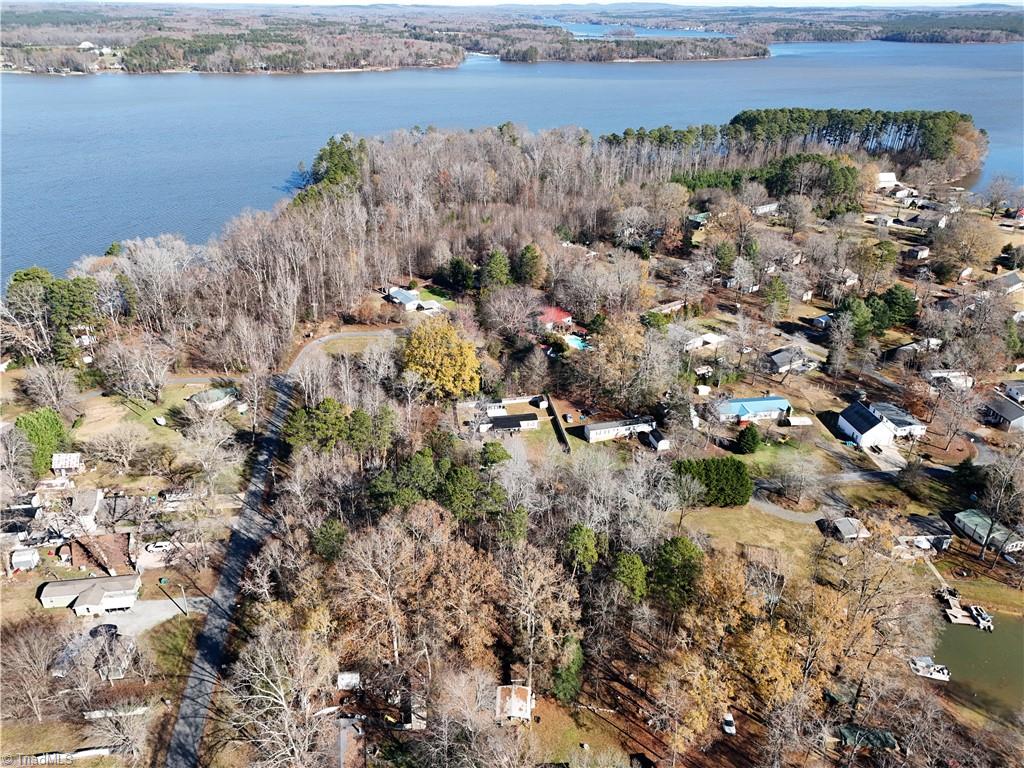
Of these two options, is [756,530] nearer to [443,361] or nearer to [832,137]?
[443,361]

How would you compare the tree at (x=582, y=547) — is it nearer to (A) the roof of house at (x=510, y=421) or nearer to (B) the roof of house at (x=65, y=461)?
(A) the roof of house at (x=510, y=421)

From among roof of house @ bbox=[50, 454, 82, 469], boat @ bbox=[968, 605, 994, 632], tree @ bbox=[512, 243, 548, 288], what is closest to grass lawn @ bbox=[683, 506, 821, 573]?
boat @ bbox=[968, 605, 994, 632]

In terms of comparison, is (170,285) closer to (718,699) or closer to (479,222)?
(479,222)

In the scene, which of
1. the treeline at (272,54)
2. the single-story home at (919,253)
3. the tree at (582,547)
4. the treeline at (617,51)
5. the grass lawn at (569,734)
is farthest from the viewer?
the treeline at (617,51)

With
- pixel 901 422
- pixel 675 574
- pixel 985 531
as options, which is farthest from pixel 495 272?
pixel 985 531

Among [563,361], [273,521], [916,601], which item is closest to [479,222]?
[563,361]

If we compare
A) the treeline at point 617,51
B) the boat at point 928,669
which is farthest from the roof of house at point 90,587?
the treeline at point 617,51

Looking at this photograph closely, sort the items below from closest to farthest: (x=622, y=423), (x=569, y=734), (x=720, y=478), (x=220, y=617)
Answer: (x=569, y=734), (x=220, y=617), (x=720, y=478), (x=622, y=423)
